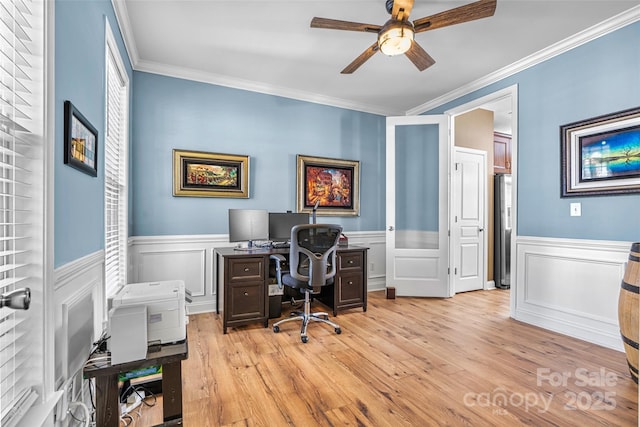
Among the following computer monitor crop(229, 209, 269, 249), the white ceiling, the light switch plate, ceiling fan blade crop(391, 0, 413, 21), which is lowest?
computer monitor crop(229, 209, 269, 249)

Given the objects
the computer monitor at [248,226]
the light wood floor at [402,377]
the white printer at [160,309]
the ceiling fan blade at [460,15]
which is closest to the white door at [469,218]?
the light wood floor at [402,377]

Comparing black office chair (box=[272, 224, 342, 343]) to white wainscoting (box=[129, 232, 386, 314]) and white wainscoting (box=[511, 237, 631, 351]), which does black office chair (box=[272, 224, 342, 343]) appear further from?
white wainscoting (box=[511, 237, 631, 351])

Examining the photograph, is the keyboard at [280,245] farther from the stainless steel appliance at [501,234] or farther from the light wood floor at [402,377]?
the stainless steel appliance at [501,234]

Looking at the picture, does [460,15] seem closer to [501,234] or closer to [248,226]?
[248,226]

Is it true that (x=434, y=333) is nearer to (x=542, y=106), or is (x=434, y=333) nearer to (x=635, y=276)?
(x=635, y=276)

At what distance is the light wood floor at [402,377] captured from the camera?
5.63 ft

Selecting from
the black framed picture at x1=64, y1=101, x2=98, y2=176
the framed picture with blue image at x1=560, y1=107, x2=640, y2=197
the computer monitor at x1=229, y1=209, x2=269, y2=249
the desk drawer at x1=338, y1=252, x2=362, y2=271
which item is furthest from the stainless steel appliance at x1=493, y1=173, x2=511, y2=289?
the black framed picture at x1=64, y1=101, x2=98, y2=176

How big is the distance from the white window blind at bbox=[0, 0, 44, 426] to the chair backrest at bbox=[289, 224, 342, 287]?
1817mm

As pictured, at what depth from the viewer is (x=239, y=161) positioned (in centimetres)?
367

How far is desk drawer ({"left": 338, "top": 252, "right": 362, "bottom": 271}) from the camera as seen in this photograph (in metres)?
3.46

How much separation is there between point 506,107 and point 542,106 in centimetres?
153

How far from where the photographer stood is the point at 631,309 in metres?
1.89

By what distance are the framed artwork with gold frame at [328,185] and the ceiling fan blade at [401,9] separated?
7.14 feet

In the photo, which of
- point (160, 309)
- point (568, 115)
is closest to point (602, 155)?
point (568, 115)
